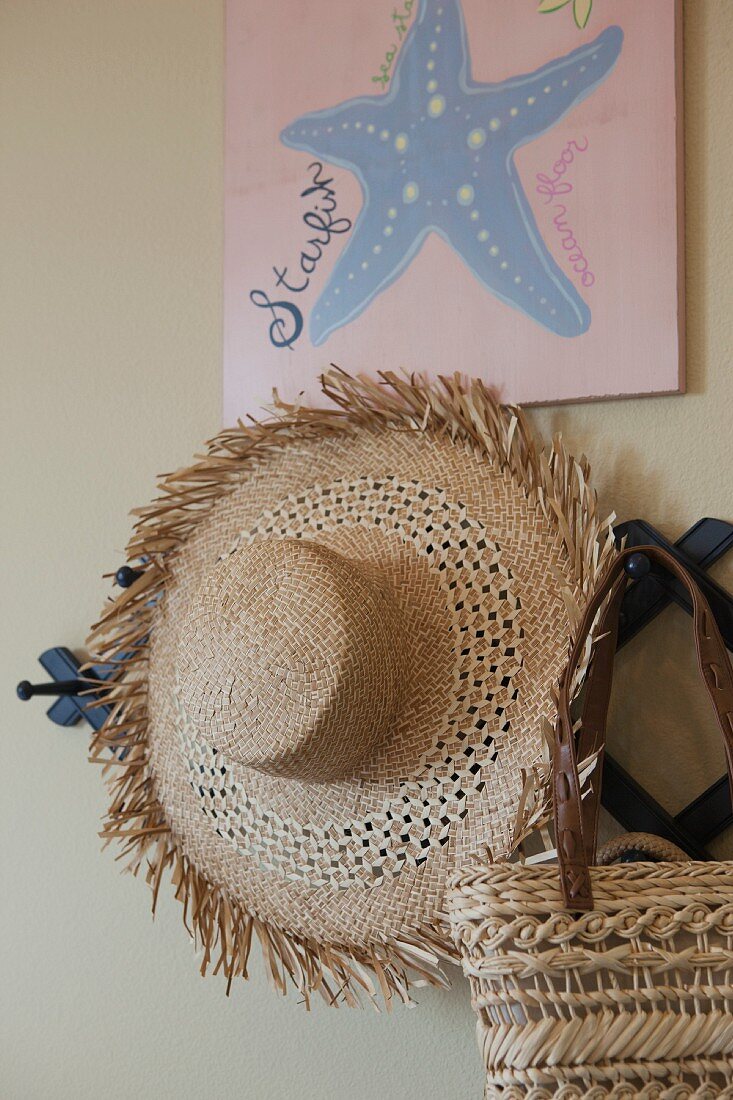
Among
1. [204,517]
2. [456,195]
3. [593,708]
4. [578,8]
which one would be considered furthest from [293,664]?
[578,8]

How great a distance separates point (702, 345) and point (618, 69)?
10.9 inches

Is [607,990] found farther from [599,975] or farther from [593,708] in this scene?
[593,708]

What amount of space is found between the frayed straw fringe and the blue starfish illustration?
4.3 inches

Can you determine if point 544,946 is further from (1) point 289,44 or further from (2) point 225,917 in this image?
(1) point 289,44

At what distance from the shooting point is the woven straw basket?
0.69 m

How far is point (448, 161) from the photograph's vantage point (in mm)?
1105

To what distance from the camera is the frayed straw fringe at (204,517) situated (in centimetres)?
94

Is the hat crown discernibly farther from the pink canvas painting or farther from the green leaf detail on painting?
the green leaf detail on painting

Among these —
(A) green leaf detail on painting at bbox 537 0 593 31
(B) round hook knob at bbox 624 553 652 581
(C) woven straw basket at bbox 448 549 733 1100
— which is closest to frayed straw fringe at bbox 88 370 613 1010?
(B) round hook knob at bbox 624 553 652 581

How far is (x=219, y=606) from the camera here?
0.92 m

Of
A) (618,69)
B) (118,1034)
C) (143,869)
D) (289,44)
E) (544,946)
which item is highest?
(289,44)

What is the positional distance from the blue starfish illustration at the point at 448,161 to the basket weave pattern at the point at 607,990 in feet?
1.80

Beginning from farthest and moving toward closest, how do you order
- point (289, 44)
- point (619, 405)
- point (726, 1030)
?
point (289, 44)
point (619, 405)
point (726, 1030)

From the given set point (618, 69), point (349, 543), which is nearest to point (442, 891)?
point (349, 543)
